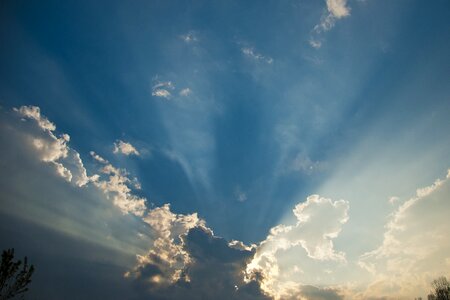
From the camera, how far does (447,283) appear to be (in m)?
81.6

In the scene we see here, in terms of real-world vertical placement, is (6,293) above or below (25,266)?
below

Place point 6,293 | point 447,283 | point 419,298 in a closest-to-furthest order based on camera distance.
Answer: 1. point 6,293
2. point 447,283
3. point 419,298

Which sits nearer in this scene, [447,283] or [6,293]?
[6,293]

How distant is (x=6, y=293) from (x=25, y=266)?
3554mm

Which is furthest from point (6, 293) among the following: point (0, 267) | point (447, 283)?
point (447, 283)

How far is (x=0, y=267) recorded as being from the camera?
35188 mm


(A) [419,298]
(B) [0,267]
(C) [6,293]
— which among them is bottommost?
(C) [6,293]

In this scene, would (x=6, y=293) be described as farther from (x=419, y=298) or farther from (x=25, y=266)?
(x=419, y=298)

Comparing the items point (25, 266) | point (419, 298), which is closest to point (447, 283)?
point (419, 298)

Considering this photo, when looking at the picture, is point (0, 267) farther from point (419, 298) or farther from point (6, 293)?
point (419, 298)

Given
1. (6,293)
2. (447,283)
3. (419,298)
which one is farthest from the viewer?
(419,298)

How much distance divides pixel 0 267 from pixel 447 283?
108923 millimetres

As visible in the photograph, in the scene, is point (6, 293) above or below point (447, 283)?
below

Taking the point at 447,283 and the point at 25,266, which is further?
the point at 447,283
